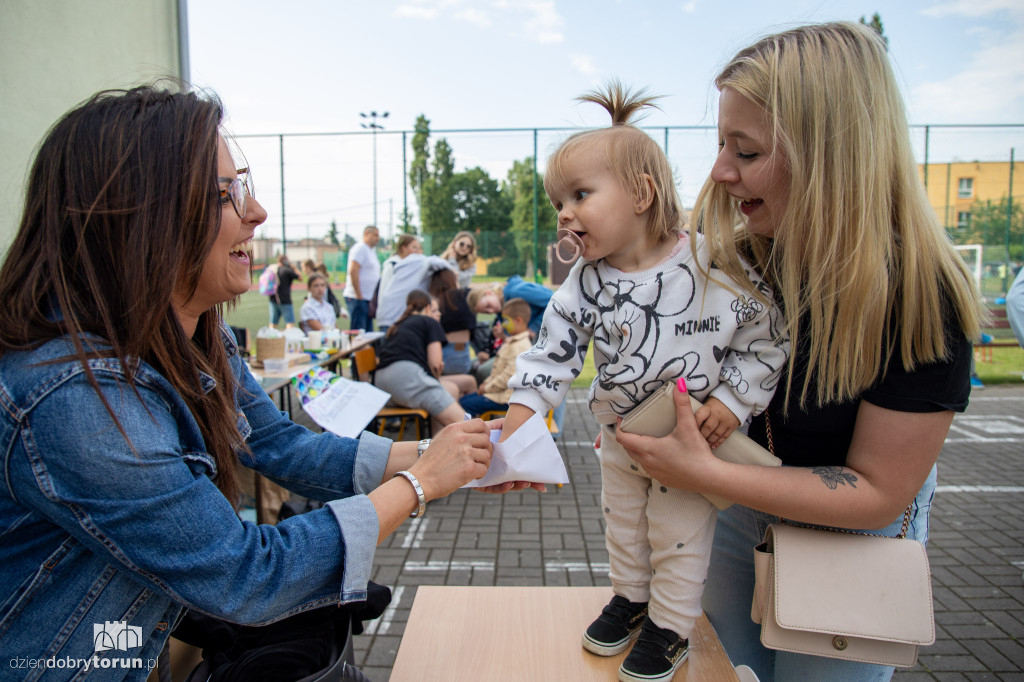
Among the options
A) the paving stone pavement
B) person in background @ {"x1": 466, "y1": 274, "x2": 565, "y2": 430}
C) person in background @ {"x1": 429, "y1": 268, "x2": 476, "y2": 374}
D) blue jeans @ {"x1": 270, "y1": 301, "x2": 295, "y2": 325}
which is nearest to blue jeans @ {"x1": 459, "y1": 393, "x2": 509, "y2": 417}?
person in background @ {"x1": 466, "y1": 274, "x2": 565, "y2": 430}

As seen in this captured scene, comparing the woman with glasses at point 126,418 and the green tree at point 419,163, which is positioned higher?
the green tree at point 419,163

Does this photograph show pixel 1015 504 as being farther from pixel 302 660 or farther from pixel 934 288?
pixel 302 660

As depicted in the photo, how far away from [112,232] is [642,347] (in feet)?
3.84

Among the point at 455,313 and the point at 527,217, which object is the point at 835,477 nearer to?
the point at 455,313

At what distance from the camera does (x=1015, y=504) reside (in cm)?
498

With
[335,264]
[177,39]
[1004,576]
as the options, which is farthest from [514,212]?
[1004,576]

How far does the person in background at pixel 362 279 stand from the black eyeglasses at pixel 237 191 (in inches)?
375

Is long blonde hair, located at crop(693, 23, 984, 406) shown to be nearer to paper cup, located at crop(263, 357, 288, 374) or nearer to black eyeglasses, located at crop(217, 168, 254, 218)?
black eyeglasses, located at crop(217, 168, 254, 218)

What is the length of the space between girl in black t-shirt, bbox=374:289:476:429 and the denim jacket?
4183 millimetres

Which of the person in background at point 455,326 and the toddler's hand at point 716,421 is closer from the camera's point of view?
the toddler's hand at point 716,421

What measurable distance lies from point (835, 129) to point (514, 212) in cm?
1694

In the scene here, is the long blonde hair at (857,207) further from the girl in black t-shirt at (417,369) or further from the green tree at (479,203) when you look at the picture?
the green tree at (479,203)

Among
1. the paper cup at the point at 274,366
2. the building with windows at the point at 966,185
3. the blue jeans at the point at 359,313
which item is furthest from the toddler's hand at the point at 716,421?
the building with windows at the point at 966,185

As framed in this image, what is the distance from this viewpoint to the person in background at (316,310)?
28.7 ft
